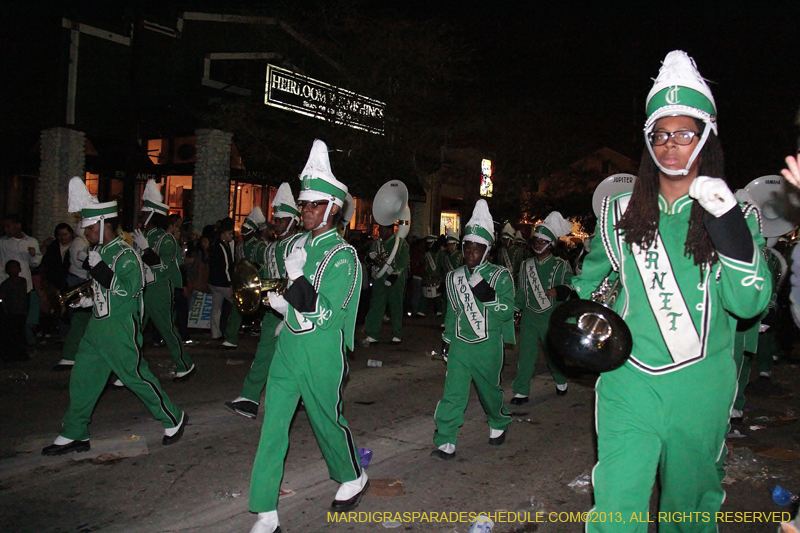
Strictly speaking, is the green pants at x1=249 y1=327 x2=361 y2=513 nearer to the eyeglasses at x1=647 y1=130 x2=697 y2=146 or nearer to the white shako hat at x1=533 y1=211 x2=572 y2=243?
the eyeglasses at x1=647 y1=130 x2=697 y2=146

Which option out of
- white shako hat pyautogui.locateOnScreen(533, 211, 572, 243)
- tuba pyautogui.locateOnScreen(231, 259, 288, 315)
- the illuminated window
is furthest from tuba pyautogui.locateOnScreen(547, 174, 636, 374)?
the illuminated window

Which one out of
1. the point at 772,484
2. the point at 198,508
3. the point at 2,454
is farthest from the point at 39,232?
the point at 772,484

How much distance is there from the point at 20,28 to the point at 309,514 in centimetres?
1980

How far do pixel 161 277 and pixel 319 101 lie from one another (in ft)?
33.4

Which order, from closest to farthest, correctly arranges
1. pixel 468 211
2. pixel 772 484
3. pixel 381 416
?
pixel 772 484 < pixel 381 416 < pixel 468 211

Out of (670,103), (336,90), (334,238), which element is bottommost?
(334,238)

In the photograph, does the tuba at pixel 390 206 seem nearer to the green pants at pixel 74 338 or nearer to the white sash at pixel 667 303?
the green pants at pixel 74 338

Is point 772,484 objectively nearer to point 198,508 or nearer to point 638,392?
point 638,392

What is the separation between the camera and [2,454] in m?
5.55

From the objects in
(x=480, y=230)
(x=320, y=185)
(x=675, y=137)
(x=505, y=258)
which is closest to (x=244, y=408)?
(x=480, y=230)

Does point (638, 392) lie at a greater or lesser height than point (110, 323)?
greater

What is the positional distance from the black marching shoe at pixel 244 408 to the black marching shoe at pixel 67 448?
5.03ft

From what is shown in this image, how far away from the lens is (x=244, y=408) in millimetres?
6805

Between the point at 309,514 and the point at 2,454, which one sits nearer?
the point at 309,514
